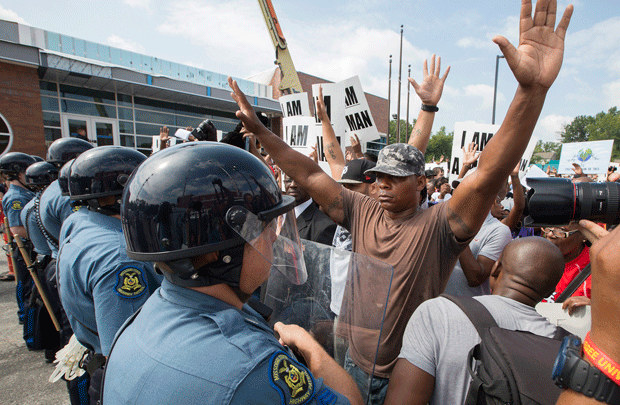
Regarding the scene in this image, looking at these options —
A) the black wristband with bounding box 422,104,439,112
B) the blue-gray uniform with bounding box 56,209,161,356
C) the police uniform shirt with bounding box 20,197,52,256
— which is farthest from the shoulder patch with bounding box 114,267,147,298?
the police uniform shirt with bounding box 20,197,52,256

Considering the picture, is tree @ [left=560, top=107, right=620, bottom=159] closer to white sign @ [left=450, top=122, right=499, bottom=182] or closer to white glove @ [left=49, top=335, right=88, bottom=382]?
white sign @ [left=450, top=122, right=499, bottom=182]

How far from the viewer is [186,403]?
30.7 inches

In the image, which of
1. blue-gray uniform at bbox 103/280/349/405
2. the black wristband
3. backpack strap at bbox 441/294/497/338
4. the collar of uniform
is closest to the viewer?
blue-gray uniform at bbox 103/280/349/405

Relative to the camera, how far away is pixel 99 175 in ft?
7.29

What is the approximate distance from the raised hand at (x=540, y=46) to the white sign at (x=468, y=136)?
3766 mm

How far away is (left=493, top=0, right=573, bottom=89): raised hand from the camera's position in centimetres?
132

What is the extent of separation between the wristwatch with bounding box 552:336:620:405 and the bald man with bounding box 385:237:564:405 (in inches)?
23.1

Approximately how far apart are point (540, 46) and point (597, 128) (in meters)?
117

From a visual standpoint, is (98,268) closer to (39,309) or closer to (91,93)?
(39,309)

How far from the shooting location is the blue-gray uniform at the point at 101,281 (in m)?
1.69

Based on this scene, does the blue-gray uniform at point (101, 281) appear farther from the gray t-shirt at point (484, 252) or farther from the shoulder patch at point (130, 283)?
the gray t-shirt at point (484, 252)

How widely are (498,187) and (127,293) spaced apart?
185cm

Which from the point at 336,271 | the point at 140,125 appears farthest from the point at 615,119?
the point at 336,271

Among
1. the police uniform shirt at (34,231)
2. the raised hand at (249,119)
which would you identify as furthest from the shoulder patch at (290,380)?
the police uniform shirt at (34,231)
